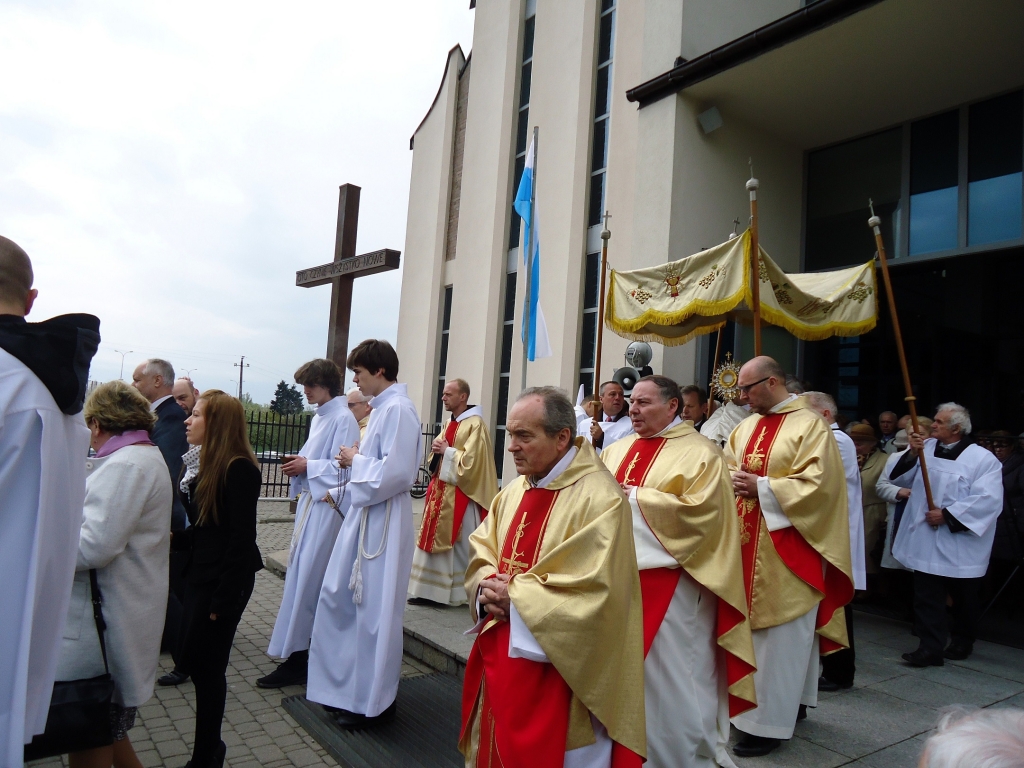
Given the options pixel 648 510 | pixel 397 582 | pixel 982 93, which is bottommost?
pixel 397 582

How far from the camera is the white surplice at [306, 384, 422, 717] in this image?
3.88m

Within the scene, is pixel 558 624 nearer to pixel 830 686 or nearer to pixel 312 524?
pixel 312 524

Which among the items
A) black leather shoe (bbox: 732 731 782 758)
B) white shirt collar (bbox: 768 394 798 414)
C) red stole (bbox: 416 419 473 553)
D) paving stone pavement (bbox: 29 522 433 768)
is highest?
white shirt collar (bbox: 768 394 798 414)

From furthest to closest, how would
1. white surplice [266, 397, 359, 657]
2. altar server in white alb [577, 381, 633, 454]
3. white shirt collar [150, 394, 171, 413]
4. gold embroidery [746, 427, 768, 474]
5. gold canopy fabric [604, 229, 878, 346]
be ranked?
altar server in white alb [577, 381, 633, 454] → gold canopy fabric [604, 229, 878, 346] → white shirt collar [150, 394, 171, 413] → white surplice [266, 397, 359, 657] → gold embroidery [746, 427, 768, 474]

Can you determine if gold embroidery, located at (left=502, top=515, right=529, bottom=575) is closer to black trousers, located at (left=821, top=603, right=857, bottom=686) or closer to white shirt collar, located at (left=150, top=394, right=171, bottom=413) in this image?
black trousers, located at (left=821, top=603, right=857, bottom=686)

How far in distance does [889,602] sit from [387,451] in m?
5.74

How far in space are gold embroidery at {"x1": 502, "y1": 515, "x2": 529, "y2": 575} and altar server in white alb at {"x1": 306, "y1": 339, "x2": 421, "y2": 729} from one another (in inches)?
55.6

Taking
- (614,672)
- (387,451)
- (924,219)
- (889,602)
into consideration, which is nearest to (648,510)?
(614,672)

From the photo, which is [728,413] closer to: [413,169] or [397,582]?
[397,582]

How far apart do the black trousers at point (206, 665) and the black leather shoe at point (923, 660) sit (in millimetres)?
4702

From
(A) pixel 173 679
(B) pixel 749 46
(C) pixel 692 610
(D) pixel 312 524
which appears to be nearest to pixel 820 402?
(C) pixel 692 610


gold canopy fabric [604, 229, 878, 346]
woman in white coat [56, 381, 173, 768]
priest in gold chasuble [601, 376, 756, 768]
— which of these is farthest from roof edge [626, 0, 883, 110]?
woman in white coat [56, 381, 173, 768]

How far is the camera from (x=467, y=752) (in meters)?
2.65

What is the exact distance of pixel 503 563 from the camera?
8.77 ft
